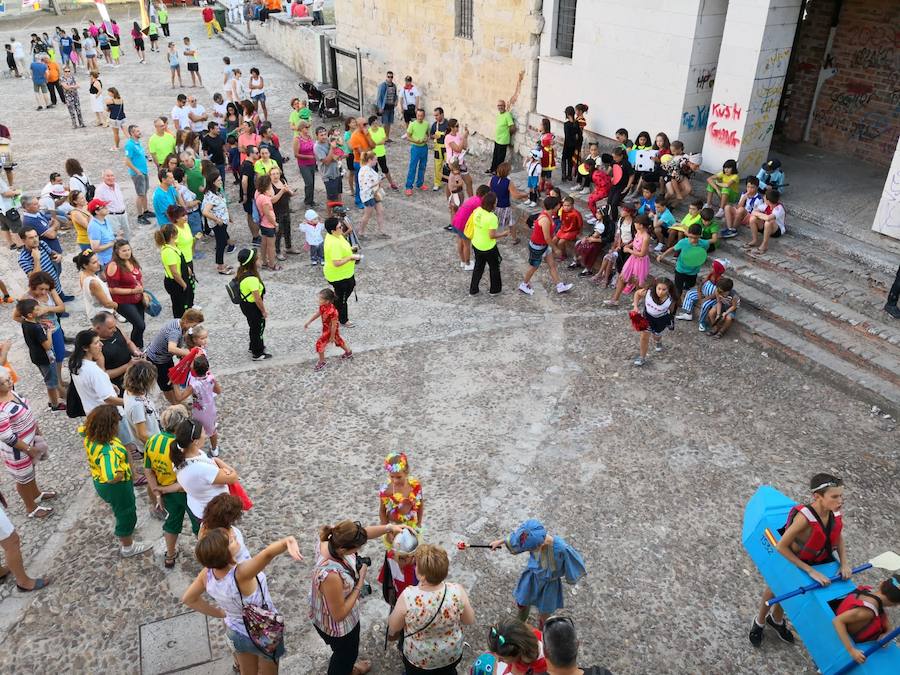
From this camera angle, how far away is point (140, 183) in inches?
502

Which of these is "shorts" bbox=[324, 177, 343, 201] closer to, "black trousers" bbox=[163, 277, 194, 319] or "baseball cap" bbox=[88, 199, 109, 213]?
"baseball cap" bbox=[88, 199, 109, 213]

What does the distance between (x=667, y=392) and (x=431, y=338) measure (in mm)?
3047

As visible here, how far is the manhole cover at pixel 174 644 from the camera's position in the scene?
501 cm

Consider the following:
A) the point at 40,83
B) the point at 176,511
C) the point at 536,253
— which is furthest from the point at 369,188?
the point at 40,83

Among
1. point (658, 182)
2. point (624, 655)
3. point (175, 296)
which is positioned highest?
point (658, 182)

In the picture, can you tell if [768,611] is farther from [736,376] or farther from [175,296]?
[175,296]

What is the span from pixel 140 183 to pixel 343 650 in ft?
35.4

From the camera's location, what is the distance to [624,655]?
16.8 feet

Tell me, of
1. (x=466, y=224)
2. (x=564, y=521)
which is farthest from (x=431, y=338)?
(x=564, y=521)

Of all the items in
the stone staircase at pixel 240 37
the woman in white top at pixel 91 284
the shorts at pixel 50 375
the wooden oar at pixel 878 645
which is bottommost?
the shorts at pixel 50 375

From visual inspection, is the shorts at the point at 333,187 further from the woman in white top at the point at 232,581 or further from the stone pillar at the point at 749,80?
the woman in white top at the point at 232,581

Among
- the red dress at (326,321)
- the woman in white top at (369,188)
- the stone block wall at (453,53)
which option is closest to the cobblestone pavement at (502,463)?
the red dress at (326,321)

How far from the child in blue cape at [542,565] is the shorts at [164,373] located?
14.0 feet

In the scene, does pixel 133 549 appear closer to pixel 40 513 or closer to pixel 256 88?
pixel 40 513
